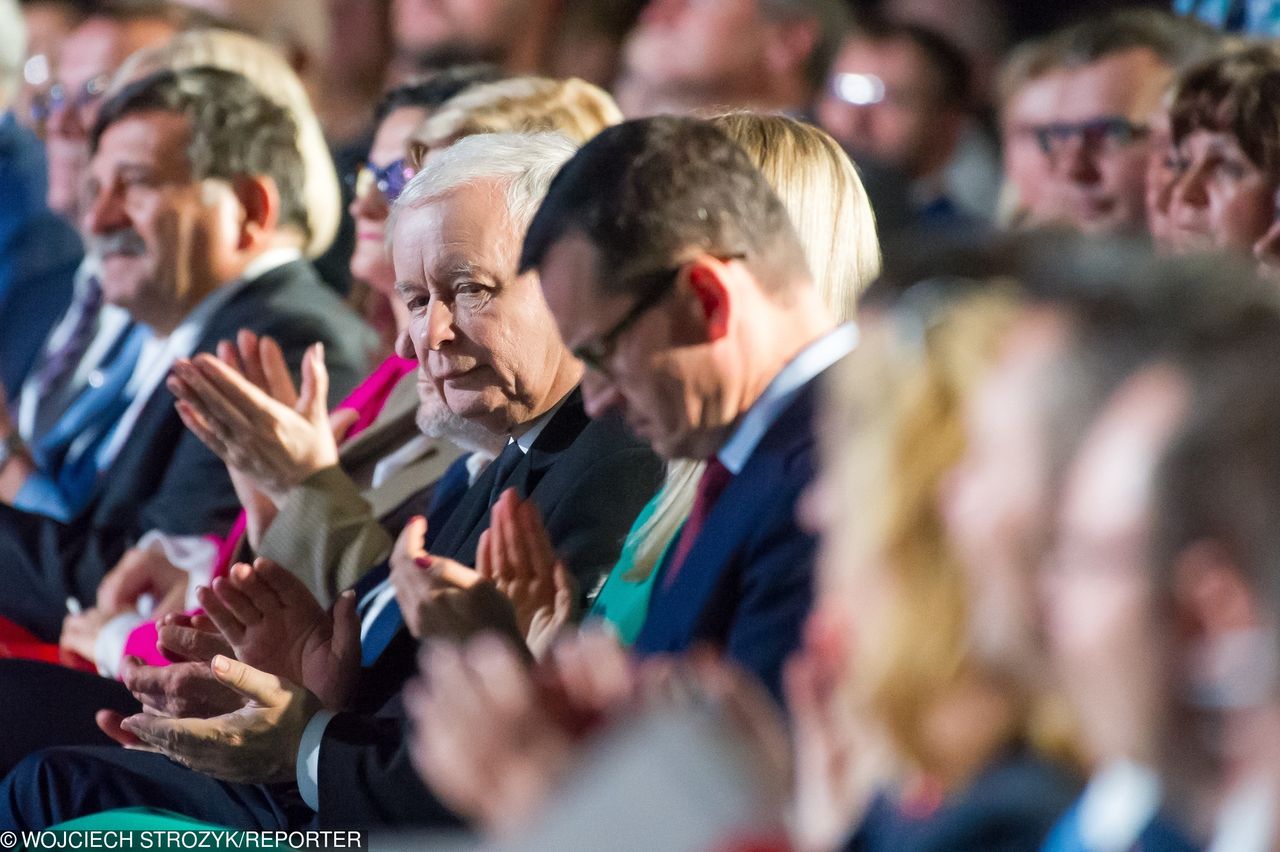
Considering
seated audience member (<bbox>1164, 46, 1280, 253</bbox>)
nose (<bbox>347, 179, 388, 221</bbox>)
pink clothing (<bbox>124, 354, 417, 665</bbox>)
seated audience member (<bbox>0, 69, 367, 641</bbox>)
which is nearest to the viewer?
seated audience member (<bbox>1164, 46, 1280, 253</bbox>)

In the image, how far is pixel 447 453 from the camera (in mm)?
3096

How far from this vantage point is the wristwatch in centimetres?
386

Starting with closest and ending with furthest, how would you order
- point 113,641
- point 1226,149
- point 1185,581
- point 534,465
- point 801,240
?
point 1185,581, point 801,240, point 534,465, point 1226,149, point 113,641

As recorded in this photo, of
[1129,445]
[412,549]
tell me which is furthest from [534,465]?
[1129,445]

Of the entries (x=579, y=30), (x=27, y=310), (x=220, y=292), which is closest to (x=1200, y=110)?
(x=220, y=292)

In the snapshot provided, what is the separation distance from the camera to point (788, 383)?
73.3 inches

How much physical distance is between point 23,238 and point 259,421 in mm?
2413

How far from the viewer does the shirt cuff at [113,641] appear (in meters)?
3.22

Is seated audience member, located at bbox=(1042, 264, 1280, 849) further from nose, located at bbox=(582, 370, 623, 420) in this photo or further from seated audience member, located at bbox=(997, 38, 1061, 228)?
seated audience member, located at bbox=(997, 38, 1061, 228)

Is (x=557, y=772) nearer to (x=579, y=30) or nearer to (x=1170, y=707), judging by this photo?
(x=1170, y=707)

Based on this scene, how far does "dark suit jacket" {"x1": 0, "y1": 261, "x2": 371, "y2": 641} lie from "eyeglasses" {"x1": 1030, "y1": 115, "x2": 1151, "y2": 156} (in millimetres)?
1432

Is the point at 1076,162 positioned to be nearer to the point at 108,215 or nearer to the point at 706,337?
the point at 108,215

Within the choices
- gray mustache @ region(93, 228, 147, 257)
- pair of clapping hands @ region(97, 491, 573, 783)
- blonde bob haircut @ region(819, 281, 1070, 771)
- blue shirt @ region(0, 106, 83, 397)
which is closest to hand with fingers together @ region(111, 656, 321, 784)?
pair of clapping hands @ region(97, 491, 573, 783)

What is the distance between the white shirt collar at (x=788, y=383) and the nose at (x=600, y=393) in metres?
0.13
